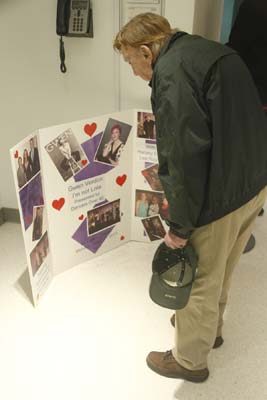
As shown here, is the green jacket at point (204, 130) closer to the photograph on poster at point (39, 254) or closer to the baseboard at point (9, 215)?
the photograph on poster at point (39, 254)

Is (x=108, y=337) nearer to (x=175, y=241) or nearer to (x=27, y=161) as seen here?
(x=175, y=241)

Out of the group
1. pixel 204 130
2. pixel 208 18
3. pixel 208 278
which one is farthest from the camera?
pixel 208 18

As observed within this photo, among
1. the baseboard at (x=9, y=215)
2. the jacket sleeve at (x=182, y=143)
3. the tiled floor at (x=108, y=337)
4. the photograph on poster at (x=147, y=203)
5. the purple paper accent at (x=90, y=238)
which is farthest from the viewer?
the baseboard at (x=9, y=215)

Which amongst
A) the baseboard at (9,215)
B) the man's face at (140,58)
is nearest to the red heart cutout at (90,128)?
the man's face at (140,58)

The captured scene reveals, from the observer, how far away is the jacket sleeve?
1.05 metres

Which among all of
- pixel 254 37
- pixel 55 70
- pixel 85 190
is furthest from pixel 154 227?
pixel 254 37

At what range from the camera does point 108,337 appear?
178cm

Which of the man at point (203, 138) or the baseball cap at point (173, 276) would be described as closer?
the man at point (203, 138)

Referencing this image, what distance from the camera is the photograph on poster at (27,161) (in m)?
1.62

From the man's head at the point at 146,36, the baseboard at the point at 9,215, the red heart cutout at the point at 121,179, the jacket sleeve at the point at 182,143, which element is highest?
the man's head at the point at 146,36

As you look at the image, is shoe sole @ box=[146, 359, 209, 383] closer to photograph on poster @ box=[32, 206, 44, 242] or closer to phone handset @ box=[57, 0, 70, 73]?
photograph on poster @ box=[32, 206, 44, 242]

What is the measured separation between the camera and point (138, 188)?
2273 mm

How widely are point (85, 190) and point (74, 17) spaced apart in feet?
2.92

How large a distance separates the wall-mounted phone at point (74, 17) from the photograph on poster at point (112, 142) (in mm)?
482
